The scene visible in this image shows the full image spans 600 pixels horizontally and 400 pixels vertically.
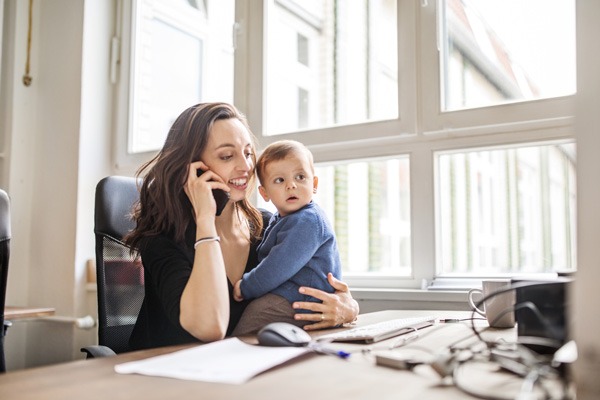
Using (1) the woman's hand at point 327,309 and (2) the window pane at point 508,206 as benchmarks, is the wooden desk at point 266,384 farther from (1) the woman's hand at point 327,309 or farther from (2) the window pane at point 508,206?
(2) the window pane at point 508,206

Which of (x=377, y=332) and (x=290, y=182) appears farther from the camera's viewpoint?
(x=290, y=182)

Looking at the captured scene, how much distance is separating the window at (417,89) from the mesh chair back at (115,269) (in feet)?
2.71

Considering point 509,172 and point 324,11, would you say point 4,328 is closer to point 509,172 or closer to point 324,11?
point 324,11

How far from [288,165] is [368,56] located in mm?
1385

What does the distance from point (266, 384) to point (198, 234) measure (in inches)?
28.0

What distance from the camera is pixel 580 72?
66 cm

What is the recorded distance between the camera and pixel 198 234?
1.42 m

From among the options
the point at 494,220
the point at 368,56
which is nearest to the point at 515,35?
the point at 368,56

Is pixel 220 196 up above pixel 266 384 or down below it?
above

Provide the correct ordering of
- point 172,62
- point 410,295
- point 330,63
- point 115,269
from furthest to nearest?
point 330,63 → point 172,62 → point 410,295 → point 115,269

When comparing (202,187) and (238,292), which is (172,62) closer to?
(202,187)

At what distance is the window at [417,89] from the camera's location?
78.4 inches

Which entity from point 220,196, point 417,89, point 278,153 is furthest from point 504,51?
point 220,196

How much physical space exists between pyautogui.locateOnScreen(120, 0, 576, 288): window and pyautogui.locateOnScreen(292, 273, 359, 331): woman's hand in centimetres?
68
